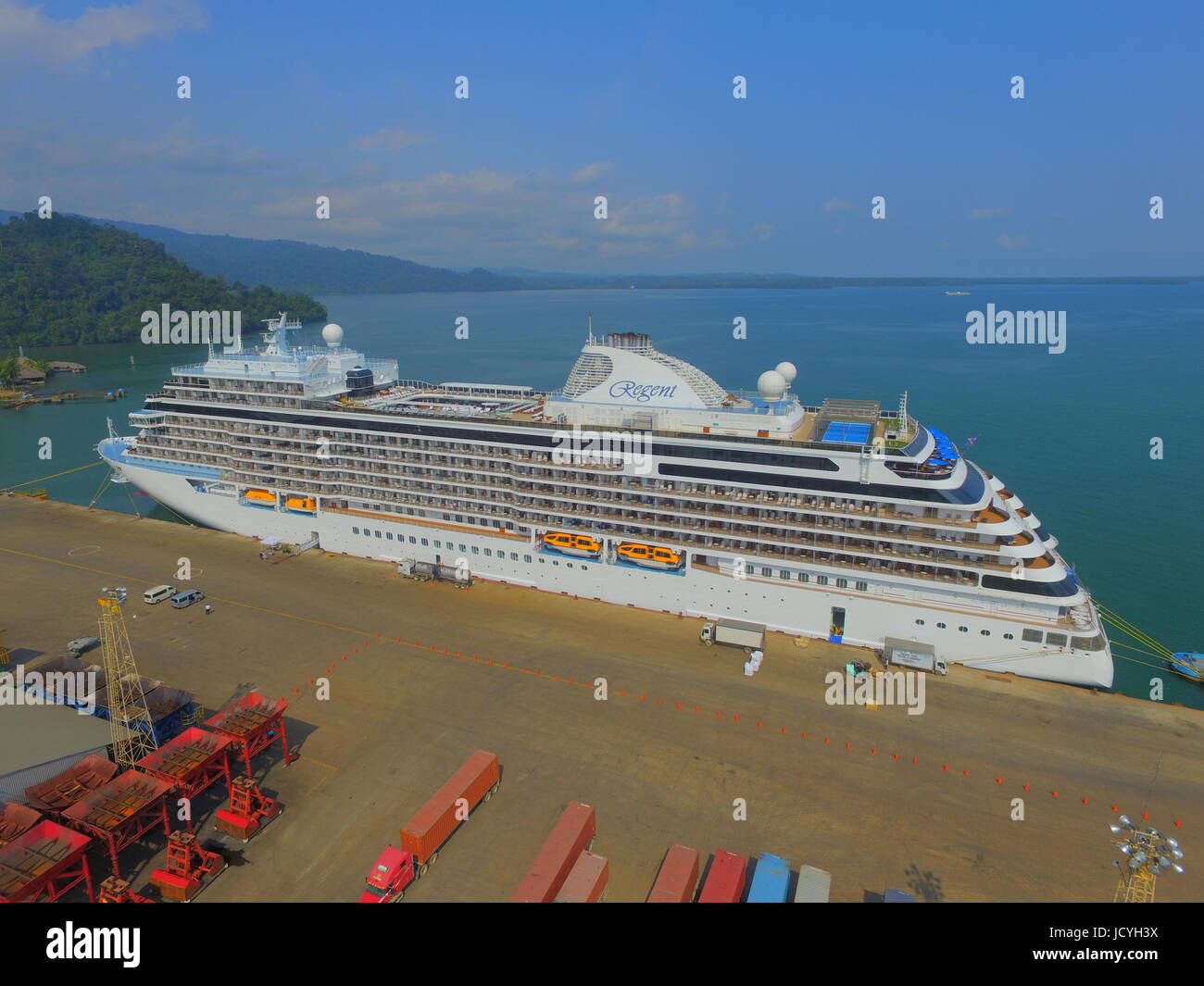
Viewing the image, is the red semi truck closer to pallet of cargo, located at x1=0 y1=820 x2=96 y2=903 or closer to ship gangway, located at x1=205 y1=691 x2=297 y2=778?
ship gangway, located at x1=205 y1=691 x2=297 y2=778

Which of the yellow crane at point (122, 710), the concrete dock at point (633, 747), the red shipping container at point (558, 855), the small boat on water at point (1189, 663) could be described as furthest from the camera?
the small boat on water at point (1189, 663)

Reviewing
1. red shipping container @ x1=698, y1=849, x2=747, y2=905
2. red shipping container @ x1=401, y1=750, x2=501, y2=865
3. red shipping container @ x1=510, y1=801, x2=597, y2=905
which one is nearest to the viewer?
red shipping container @ x1=698, y1=849, x2=747, y2=905

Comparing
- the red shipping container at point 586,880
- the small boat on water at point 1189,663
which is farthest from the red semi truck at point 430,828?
the small boat on water at point 1189,663

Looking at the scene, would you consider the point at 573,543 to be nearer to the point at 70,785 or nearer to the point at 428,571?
the point at 428,571

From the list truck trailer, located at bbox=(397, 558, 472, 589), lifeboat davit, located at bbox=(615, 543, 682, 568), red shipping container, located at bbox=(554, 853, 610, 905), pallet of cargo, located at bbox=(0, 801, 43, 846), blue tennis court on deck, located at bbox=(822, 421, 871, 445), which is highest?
blue tennis court on deck, located at bbox=(822, 421, 871, 445)

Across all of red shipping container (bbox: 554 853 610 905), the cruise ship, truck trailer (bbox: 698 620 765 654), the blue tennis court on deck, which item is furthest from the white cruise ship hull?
red shipping container (bbox: 554 853 610 905)

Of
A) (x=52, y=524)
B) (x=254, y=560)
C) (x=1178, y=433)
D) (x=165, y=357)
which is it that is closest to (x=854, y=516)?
(x=254, y=560)

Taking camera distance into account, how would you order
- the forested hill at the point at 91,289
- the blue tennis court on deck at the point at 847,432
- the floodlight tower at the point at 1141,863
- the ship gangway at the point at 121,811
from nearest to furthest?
1. the floodlight tower at the point at 1141,863
2. the ship gangway at the point at 121,811
3. the blue tennis court on deck at the point at 847,432
4. the forested hill at the point at 91,289

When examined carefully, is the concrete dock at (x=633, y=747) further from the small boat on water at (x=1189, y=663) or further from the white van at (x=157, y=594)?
the small boat on water at (x=1189, y=663)
